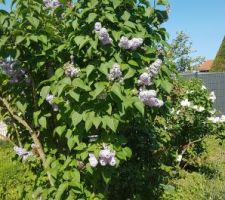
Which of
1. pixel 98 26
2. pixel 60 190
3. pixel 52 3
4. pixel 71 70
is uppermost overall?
pixel 52 3

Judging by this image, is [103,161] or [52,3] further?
[52,3]

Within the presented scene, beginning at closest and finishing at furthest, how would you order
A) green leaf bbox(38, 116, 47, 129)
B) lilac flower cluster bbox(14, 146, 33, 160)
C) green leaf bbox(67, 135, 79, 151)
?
green leaf bbox(67, 135, 79, 151), green leaf bbox(38, 116, 47, 129), lilac flower cluster bbox(14, 146, 33, 160)

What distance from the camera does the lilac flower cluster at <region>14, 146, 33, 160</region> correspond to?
3.83 meters

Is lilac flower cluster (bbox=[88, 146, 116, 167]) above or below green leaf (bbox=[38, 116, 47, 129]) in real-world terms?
below

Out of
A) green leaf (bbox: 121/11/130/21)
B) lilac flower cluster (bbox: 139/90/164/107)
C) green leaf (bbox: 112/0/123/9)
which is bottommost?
lilac flower cluster (bbox: 139/90/164/107)

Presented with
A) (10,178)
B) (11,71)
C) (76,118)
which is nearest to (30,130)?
(11,71)

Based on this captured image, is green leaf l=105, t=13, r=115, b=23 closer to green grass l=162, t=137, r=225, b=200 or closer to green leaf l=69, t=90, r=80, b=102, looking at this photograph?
green leaf l=69, t=90, r=80, b=102

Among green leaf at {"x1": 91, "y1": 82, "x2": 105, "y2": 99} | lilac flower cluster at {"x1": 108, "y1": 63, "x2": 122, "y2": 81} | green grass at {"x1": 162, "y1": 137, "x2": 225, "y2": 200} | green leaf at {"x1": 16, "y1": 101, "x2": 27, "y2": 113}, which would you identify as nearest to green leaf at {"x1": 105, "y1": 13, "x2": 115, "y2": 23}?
lilac flower cluster at {"x1": 108, "y1": 63, "x2": 122, "y2": 81}

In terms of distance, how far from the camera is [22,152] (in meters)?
3.84

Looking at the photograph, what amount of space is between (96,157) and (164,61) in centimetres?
95

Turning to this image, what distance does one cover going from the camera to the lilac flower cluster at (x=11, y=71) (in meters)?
3.75

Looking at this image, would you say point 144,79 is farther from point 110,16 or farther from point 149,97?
point 110,16

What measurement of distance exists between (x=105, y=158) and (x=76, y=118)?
1.05ft

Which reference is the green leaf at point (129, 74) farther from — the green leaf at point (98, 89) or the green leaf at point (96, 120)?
the green leaf at point (96, 120)
